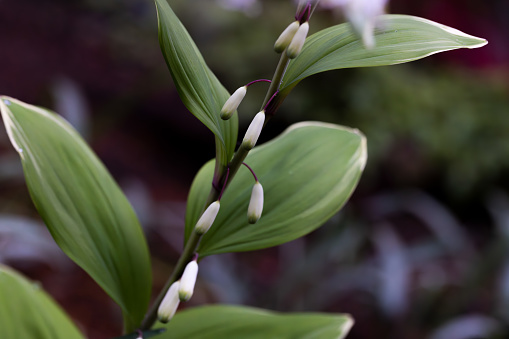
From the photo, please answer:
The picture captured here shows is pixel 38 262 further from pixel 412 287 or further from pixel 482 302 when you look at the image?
pixel 482 302

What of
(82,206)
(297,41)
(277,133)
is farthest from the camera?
(277,133)

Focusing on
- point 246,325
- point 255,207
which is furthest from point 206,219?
point 246,325

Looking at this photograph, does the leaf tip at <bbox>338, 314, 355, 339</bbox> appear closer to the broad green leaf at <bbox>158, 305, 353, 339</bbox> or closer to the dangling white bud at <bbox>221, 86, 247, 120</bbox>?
the broad green leaf at <bbox>158, 305, 353, 339</bbox>

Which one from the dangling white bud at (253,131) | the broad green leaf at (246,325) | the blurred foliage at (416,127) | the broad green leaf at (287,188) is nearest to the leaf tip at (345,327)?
the broad green leaf at (246,325)

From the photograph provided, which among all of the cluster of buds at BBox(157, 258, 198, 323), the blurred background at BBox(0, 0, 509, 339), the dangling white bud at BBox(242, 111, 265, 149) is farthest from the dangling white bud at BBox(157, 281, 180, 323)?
the blurred background at BBox(0, 0, 509, 339)

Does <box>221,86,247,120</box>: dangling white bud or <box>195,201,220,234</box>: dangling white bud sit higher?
<box>221,86,247,120</box>: dangling white bud

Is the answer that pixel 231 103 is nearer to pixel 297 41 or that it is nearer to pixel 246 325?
pixel 297 41

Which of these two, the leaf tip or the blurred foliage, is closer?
the leaf tip

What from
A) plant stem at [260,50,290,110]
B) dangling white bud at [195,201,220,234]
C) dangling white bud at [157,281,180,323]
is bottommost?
dangling white bud at [157,281,180,323]
